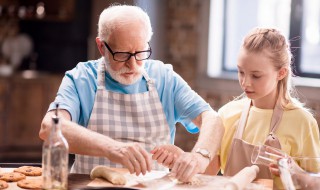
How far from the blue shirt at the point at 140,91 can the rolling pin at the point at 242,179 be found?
0.55m

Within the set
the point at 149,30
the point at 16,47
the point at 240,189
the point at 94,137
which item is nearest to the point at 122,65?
the point at 149,30

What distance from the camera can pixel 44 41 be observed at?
706 cm

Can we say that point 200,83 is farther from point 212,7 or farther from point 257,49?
point 257,49

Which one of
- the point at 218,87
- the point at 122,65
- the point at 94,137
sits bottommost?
the point at 218,87

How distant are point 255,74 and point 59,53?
4902 millimetres

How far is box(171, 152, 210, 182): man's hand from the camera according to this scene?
6.67ft

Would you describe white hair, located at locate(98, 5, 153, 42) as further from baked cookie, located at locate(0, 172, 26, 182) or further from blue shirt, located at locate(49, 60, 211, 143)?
baked cookie, located at locate(0, 172, 26, 182)

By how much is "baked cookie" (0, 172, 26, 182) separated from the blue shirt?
342 millimetres

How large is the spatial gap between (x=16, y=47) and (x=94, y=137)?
16.0 feet

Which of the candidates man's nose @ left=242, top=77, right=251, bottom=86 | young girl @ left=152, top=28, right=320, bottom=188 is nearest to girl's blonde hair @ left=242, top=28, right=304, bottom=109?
young girl @ left=152, top=28, right=320, bottom=188

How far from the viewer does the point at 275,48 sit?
2438 millimetres

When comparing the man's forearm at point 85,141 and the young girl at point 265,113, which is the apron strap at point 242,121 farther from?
the man's forearm at point 85,141

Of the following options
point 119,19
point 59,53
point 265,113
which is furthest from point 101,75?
point 59,53

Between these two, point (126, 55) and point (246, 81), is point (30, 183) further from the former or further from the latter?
point (246, 81)
